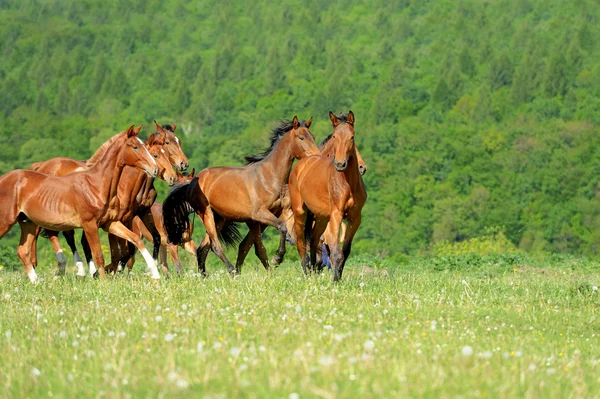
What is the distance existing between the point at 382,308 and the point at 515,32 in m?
178

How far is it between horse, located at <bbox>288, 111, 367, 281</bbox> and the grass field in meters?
0.71

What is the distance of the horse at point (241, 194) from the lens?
16.6 m

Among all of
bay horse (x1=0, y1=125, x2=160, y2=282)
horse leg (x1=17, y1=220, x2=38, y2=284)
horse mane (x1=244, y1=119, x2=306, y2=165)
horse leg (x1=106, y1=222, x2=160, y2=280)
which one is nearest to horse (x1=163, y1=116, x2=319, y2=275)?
horse mane (x1=244, y1=119, x2=306, y2=165)

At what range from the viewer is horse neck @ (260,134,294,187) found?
16.6m

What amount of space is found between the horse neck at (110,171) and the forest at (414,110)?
143 ft

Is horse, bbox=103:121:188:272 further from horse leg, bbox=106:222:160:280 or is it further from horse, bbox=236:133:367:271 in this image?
horse, bbox=236:133:367:271

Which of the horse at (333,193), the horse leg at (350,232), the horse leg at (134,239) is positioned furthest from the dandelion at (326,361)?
the horse leg at (350,232)

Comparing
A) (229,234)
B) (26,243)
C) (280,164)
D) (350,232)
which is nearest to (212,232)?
(229,234)

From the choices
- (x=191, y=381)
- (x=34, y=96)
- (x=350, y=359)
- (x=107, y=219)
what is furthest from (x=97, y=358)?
(x=34, y=96)

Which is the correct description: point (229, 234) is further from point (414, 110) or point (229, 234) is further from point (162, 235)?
point (414, 110)

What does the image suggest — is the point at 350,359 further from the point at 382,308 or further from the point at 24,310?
the point at 24,310

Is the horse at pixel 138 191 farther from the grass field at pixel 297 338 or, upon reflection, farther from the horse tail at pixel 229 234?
the grass field at pixel 297 338

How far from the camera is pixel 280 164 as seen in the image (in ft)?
54.4

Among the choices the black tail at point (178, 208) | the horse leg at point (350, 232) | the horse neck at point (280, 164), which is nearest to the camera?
the horse leg at point (350, 232)
